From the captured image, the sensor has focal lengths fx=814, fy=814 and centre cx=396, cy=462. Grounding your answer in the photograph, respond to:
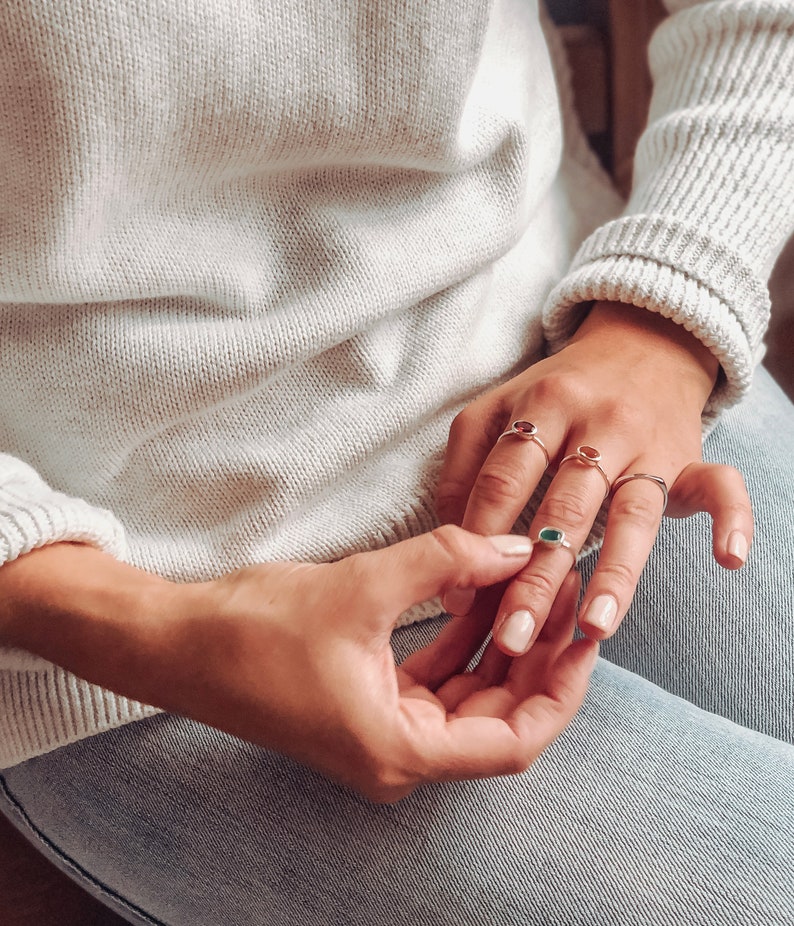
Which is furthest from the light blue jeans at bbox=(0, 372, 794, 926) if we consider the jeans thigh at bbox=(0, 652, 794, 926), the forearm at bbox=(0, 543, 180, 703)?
the forearm at bbox=(0, 543, 180, 703)

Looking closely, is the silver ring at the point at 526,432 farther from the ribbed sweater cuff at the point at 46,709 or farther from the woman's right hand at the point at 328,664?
the ribbed sweater cuff at the point at 46,709

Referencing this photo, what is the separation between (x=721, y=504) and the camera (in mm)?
537

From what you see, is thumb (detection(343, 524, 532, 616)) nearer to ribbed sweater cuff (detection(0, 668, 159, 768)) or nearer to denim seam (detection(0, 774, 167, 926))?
ribbed sweater cuff (detection(0, 668, 159, 768))

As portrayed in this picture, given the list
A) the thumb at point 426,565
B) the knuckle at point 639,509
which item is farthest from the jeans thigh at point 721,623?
the thumb at point 426,565

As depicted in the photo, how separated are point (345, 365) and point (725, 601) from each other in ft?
1.21

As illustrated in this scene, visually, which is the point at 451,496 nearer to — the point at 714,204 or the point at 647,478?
the point at 647,478

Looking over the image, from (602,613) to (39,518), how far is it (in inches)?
13.7

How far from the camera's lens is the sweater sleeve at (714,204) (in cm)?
62

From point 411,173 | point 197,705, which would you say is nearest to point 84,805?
point 197,705

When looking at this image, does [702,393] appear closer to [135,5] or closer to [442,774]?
[442,774]

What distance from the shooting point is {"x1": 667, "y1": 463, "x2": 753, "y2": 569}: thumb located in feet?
1.68

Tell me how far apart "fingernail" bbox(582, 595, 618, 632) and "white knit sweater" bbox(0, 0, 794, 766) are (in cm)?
15

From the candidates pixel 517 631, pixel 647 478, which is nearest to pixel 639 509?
pixel 647 478

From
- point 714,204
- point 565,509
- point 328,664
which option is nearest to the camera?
point 328,664
